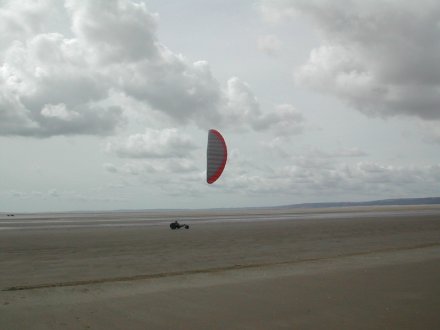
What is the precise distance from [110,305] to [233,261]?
7.04 meters

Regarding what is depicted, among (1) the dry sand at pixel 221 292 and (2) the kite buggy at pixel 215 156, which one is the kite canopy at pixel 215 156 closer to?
(2) the kite buggy at pixel 215 156

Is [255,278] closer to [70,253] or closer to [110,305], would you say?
[110,305]

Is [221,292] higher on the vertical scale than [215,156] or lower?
lower

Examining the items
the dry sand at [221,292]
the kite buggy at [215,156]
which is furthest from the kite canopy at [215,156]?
the dry sand at [221,292]

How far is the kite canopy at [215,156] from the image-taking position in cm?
1975

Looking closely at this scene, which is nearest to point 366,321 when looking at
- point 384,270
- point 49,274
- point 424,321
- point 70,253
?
point 424,321

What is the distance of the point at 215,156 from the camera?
65.9ft

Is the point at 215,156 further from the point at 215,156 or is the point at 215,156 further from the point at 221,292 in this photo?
the point at 221,292

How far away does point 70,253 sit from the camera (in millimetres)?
17203

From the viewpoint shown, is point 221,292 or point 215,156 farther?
point 215,156

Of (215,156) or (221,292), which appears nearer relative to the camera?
(221,292)

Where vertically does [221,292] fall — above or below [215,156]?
below

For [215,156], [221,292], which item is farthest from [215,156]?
[221,292]

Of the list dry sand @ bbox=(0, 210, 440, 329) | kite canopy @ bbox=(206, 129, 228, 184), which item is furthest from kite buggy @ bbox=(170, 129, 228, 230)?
dry sand @ bbox=(0, 210, 440, 329)
